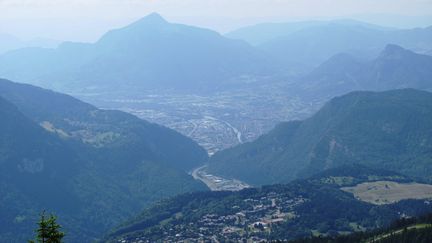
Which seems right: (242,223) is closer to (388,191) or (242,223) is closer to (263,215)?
(263,215)

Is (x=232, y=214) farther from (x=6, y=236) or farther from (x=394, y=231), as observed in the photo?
(x=6, y=236)

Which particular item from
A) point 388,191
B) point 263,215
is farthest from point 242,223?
point 388,191

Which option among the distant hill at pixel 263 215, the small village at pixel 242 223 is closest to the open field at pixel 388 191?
the distant hill at pixel 263 215

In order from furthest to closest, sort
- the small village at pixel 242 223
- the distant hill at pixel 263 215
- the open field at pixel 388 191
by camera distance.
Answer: the open field at pixel 388 191, the distant hill at pixel 263 215, the small village at pixel 242 223

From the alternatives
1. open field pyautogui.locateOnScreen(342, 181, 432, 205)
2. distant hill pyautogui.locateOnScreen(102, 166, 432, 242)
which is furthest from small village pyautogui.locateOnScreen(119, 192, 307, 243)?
open field pyautogui.locateOnScreen(342, 181, 432, 205)

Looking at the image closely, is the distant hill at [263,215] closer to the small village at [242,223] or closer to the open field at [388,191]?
the small village at [242,223]

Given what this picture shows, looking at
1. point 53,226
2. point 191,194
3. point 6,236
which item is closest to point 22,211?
point 6,236
